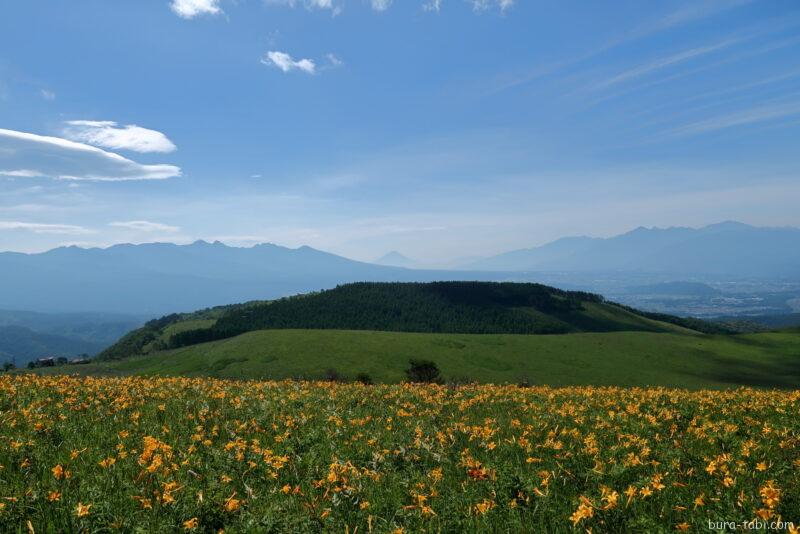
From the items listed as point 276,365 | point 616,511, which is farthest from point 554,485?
point 276,365

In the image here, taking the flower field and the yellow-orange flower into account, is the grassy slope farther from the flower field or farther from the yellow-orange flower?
the yellow-orange flower

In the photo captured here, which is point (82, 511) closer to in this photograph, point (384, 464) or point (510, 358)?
point (384, 464)

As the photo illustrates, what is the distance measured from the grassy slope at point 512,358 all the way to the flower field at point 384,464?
75500mm

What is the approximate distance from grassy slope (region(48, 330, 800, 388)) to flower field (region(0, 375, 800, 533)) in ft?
248

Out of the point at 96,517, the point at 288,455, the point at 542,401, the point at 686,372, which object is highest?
the point at 96,517

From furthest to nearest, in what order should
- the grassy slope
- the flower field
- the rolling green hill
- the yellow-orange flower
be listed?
1. the grassy slope
2. the rolling green hill
3. the flower field
4. the yellow-orange flower

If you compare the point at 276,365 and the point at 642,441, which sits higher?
the point at 642,441

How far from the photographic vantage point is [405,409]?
12.1 metres

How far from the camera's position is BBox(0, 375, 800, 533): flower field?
5.04 meters

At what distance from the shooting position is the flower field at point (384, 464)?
504cm

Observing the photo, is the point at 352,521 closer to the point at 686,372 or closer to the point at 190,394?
the point at 190,394

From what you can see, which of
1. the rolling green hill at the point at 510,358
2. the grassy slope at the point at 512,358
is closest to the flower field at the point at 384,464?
the grassy slope at the point at 512,358

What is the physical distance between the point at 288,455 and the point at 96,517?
10.5ft

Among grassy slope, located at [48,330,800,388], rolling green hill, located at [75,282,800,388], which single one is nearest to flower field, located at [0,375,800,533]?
grassy slope, located at [48,330,800,388]
